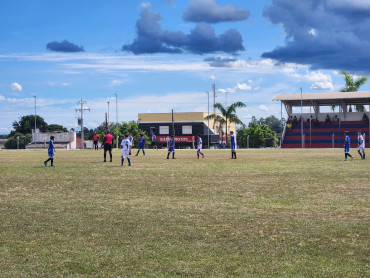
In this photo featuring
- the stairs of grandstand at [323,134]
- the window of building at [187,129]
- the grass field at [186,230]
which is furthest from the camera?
the window of building at [187,129]

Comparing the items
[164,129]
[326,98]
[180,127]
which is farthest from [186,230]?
[164,129]

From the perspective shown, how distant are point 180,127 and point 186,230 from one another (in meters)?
104

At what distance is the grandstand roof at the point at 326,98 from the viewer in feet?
228

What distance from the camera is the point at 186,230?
8859 millimetres

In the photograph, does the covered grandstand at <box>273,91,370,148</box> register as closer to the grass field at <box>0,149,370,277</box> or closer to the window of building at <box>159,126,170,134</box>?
the window of building at <box>159,126,170,134</box>

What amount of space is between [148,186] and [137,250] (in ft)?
27.3

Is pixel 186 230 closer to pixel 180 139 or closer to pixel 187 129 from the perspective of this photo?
pixel 180 139

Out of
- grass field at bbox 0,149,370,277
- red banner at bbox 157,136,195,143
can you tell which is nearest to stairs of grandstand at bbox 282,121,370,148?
red banner at bbox 157,136,195,143

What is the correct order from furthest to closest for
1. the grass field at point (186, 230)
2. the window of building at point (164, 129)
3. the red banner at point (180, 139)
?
the window of building at point (164, 129), the red banner at point (180, 139), the grass field at point (186, 230)

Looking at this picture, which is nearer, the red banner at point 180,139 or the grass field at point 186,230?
the grass field at point 186,230

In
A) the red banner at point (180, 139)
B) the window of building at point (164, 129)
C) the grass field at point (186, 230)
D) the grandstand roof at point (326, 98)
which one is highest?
the grandstand roof at point (326, 98)

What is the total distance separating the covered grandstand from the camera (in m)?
70.1

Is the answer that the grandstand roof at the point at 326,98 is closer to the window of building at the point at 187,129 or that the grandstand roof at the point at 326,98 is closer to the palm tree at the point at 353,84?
the palm tree at the point at 353,84

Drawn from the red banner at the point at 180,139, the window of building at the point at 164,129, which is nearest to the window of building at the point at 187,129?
the red banner at the point at 180,139
